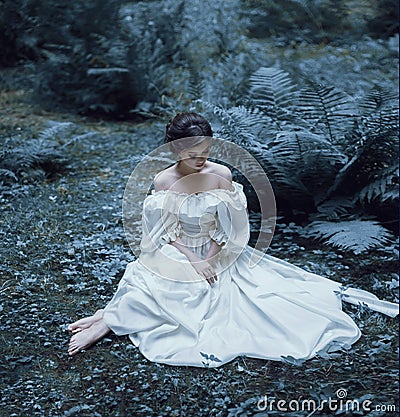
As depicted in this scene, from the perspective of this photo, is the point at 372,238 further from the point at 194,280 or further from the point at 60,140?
the point at 60,140

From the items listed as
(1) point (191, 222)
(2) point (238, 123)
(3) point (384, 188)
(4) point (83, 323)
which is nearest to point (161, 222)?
(1) point (191, 222)

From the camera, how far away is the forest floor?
253cm

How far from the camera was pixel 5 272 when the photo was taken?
361 centimetres

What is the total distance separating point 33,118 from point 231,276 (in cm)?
411

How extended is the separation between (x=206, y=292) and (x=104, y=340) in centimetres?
53

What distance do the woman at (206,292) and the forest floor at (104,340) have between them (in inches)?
3.0

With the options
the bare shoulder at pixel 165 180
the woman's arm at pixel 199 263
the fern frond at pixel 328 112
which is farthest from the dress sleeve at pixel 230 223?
the fern frond at pixel 328 112

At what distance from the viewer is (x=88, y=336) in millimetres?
2975

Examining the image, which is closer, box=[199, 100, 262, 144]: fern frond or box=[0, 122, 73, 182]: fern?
box=[199, 100, 262, 144]: fern frond

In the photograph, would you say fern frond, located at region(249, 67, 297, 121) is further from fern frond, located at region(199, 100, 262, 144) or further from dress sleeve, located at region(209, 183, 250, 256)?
dress sleeve, located at region(209, 183, 250, 256)

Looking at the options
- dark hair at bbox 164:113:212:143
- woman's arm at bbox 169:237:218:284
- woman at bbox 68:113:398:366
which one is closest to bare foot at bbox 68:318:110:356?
woman at bbox 68:113:398:366

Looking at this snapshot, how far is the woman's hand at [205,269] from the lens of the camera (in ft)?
10.3

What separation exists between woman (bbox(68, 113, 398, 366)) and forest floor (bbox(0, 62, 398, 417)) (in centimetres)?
8

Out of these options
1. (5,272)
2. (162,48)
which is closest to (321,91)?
(5,272)
